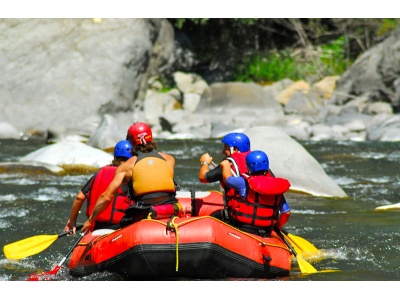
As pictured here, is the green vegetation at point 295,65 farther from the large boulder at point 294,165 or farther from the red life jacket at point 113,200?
the red life jacket at point 113,200

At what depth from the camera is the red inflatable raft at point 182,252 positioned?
18.4ft

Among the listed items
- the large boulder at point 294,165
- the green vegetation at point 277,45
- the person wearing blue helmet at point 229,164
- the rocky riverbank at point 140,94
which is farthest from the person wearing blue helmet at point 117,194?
the green vegetation at point 277,45

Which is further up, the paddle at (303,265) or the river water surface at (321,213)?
the paddle at (303,265)

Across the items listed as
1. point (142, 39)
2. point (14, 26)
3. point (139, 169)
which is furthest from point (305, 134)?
point (139, 169)

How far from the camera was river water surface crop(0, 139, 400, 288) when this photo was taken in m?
6.73

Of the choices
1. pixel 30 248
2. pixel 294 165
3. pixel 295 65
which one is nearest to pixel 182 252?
pixel 30 248

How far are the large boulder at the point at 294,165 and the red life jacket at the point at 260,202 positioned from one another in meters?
4.22

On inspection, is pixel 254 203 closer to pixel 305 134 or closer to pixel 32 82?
pixel 305 134

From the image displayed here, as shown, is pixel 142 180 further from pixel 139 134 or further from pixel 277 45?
pixel 277 45

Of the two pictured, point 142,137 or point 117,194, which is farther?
point 117,194

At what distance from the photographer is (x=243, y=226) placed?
20.3 feet

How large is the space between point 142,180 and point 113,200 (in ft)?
1.84

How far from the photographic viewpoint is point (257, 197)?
6.12 m

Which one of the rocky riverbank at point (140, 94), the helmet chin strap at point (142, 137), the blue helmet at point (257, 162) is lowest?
the rocky riverbank at point (140, 94)
